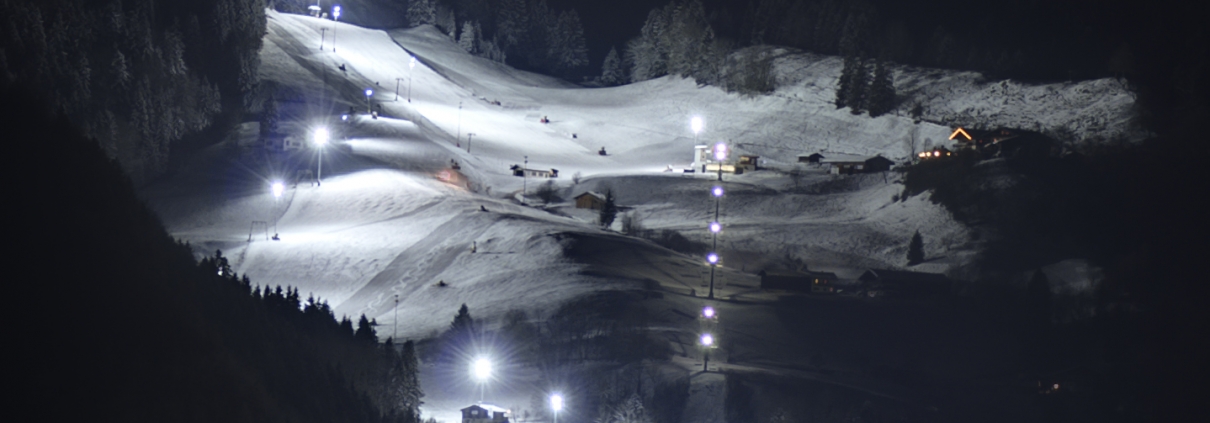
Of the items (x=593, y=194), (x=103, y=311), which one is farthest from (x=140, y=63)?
(x=103, y=311)

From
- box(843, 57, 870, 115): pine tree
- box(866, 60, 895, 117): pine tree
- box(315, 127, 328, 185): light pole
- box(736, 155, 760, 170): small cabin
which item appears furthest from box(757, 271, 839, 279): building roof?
box(843, 57, 870, 115): pine tree

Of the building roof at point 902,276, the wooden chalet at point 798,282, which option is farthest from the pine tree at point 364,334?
the building roof at point 902,276

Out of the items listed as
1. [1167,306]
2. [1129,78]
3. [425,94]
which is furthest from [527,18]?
[1167,306]

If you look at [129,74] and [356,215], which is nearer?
[356,215]

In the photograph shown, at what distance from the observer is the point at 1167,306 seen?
68062 mm

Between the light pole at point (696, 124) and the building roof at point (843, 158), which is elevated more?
the light pole at point (696, 124)

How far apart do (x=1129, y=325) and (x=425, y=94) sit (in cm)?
7382

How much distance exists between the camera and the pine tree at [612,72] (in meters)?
149

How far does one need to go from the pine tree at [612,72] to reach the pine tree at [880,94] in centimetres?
4077

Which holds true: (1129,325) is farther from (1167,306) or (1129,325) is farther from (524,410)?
(524,410)

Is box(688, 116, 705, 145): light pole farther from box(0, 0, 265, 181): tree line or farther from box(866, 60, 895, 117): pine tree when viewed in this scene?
box(0, 0, 265, 181): tree line

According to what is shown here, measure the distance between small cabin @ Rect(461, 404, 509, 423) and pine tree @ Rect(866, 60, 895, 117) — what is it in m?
79.3

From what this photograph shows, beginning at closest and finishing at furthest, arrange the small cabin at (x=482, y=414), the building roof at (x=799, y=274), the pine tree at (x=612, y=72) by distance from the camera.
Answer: the small cabin at (x=482, y=414)
the building roof at (x=799, y=274)
the pine tree at (x=612, y=72)

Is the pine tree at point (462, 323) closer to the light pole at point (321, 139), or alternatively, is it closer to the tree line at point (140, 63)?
the tree line at point (140, 63)
